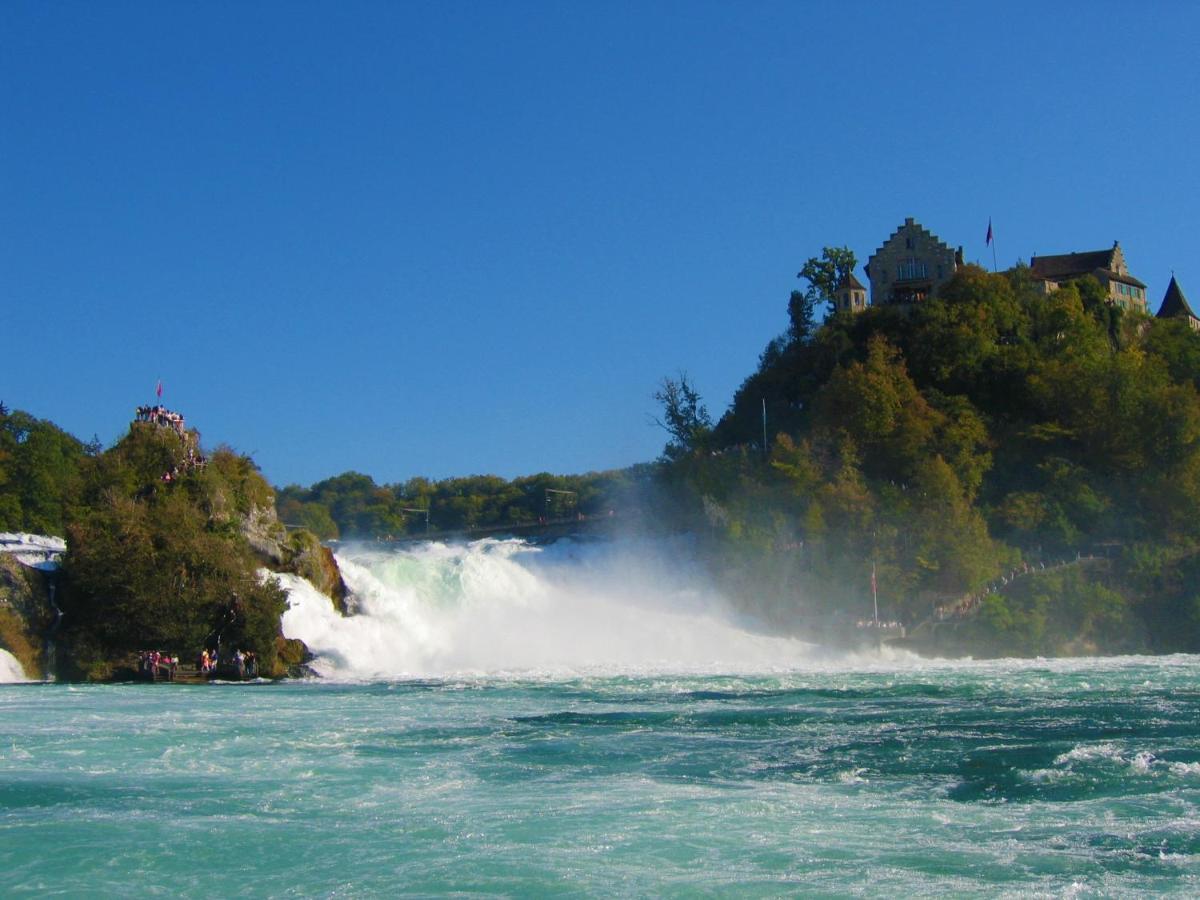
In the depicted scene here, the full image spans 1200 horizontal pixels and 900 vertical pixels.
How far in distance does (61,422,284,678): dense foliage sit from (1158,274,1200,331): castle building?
6616cm

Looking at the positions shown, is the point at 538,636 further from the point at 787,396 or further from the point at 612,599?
the point at 787,396

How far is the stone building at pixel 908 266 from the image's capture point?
7781 cm

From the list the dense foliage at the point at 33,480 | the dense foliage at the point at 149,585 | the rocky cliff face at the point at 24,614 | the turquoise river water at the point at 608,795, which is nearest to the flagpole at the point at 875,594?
the turquoise river water at the point at 608,795

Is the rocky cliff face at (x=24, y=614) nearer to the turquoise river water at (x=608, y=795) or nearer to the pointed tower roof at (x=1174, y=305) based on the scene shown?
the turquoise river water at (x=608, y=795)

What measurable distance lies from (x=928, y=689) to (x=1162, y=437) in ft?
113

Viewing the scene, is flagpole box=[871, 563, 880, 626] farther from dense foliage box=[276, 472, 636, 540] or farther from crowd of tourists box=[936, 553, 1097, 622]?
dense foliage box=[276, 472, 636, 540]

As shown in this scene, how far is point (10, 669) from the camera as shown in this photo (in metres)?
36.2

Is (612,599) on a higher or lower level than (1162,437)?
lower

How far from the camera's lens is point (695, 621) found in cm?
5203

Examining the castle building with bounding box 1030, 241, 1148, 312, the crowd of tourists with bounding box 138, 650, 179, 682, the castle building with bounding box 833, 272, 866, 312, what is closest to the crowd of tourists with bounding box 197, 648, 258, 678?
the crowd of tourists with bounding box 138, 650, 179, 682

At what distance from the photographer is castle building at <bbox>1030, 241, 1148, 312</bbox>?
80.5m

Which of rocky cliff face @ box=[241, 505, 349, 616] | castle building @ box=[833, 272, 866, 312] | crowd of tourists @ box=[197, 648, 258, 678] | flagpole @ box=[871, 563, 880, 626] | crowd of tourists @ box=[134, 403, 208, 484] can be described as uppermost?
castle building @ box=[833, 272, 866, 312]

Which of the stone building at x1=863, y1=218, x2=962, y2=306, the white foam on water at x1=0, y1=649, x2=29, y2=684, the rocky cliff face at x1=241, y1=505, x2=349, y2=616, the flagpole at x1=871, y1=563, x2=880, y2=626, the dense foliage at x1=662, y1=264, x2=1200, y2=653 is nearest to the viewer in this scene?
the white foam on water at x1=0, y1=649, x2=29, y2=684

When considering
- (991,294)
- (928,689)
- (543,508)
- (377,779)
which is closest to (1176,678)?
(928,689)
